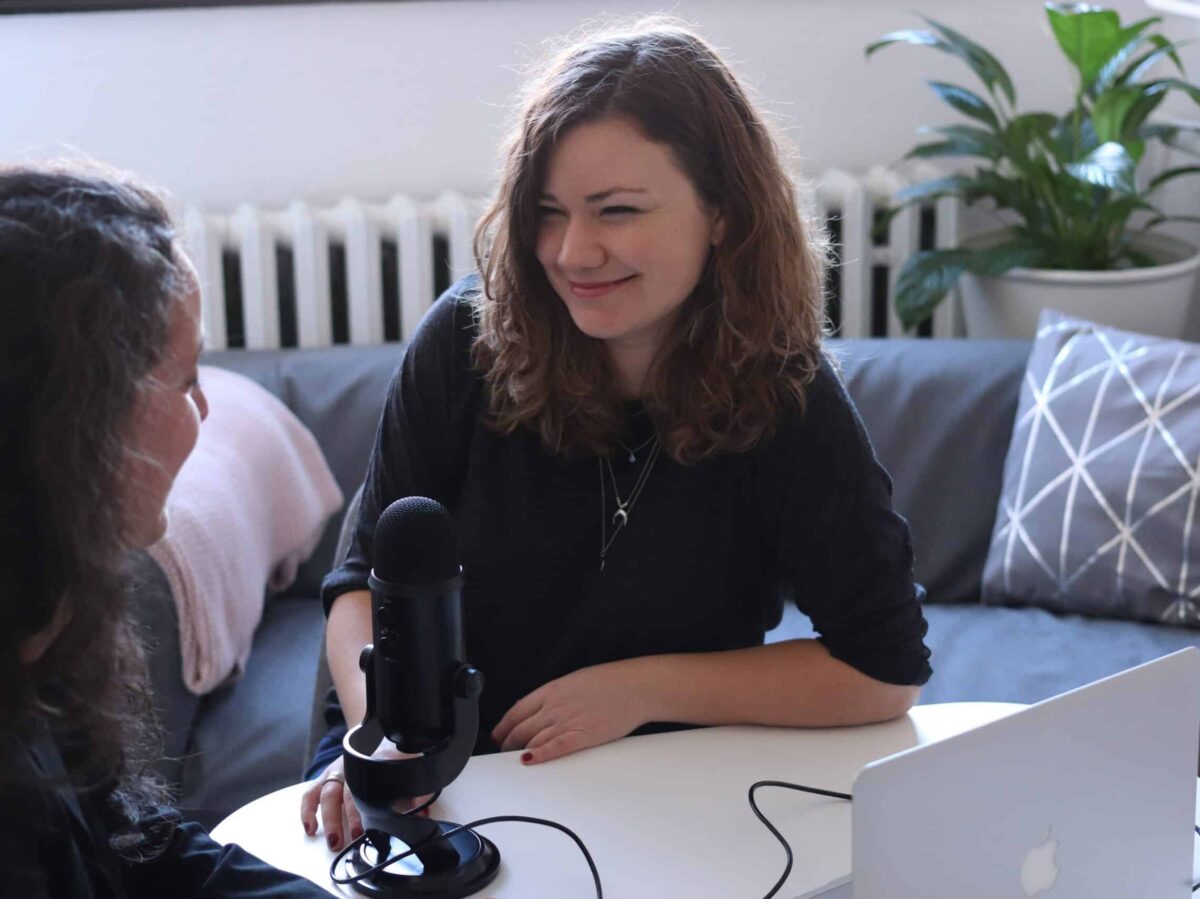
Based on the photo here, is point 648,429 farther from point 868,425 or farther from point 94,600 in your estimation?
point 868,425

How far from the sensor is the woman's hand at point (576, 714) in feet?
4.25

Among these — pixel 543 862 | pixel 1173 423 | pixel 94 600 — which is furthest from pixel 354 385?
pixel 94 600

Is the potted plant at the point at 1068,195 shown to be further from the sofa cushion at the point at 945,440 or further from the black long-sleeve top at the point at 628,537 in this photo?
the black long-sleeve top at the point at 628,537

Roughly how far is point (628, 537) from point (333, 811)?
435 mm

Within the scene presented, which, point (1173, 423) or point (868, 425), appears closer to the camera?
point (1173, 423)

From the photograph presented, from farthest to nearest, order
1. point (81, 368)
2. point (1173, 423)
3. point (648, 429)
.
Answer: point (1173, 423), point (648, 429), point (81, 368)

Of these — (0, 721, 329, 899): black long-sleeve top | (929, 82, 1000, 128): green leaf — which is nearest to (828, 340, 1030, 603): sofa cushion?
(929, 82, 1000, 128): green leaf

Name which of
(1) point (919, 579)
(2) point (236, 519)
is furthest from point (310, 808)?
(1) point (919, 579)

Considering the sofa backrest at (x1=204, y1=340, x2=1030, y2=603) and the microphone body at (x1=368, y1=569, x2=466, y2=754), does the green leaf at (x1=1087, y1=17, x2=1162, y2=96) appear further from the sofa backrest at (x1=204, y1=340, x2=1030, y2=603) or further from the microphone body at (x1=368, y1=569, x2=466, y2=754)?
the microphone body at (x1=368, y1=569, x2=466, y2=754)

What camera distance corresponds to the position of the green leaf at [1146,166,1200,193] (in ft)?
8.77

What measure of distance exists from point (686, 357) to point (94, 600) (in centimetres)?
78

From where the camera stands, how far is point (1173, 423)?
7.39ft

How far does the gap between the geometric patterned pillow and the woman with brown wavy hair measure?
0.90 m

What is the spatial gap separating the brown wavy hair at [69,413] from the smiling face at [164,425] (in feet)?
0.04
